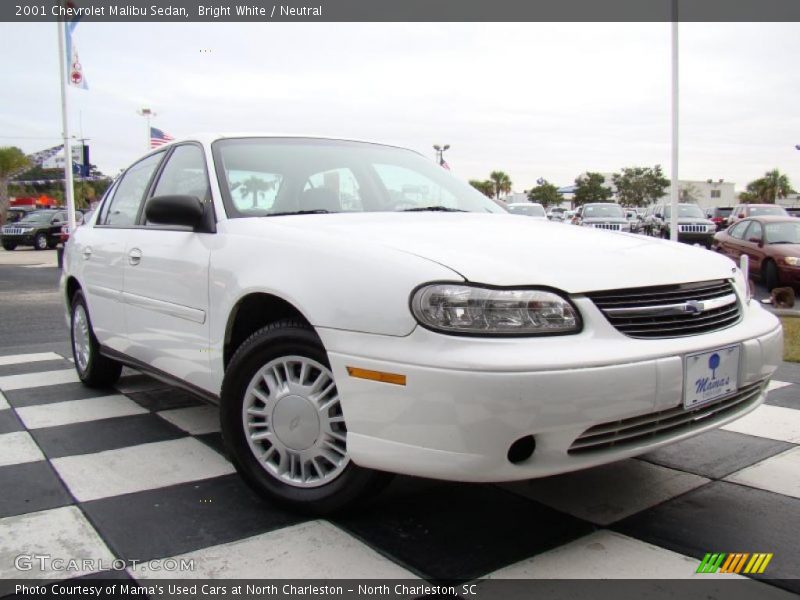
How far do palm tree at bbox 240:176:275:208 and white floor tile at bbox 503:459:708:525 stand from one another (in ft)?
5.61

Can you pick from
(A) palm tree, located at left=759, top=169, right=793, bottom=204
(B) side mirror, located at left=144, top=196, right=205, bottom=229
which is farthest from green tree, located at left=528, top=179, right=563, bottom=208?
(B) side mirror, located at left=144, top=196, right=205, bottom=229

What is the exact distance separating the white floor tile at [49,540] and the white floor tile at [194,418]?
1097mm

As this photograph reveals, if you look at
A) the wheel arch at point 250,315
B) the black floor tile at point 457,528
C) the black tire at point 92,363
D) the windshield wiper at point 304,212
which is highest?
the windshield wiper at point 304,212

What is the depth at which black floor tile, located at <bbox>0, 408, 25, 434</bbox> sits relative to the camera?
12.5 ft

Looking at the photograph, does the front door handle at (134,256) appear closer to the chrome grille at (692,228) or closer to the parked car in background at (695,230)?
the parked car in background at (695,230)

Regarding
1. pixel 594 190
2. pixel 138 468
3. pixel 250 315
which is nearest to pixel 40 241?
pixel 138 468

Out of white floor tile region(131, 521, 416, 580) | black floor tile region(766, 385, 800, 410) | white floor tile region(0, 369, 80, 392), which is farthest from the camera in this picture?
white floor tile region(0, 369, 80, 392)

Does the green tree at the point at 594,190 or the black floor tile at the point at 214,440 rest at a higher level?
the green tree at the point at 594,190

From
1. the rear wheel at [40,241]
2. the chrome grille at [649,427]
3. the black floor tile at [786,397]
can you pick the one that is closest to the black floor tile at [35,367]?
the chrome grille at [649,427]

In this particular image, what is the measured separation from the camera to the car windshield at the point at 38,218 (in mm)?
26297

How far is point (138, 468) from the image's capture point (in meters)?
3.18

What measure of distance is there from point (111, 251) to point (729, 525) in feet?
11.2

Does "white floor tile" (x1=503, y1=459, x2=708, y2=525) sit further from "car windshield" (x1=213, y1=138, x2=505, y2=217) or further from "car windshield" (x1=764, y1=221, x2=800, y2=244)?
"car windshield" (x1=764, y1=221, x2=800, y2=244)

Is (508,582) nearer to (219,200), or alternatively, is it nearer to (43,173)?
(219,200)
